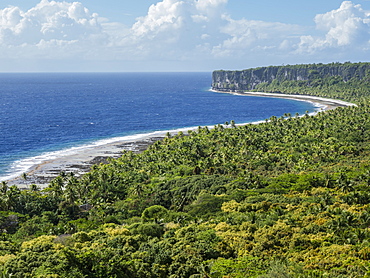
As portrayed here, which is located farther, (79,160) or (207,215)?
(79,160)

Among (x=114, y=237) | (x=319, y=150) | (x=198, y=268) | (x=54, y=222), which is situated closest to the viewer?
(x=198, y=268)

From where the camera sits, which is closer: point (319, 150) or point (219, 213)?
point (219, 213)

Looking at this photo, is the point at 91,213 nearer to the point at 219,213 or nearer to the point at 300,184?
the point at 219,213

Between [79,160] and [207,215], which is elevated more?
[207,215]

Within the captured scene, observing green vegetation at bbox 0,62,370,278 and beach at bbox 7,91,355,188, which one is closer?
green vegetation at bbox 0,62,370,278

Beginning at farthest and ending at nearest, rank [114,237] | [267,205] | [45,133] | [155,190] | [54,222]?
1. [45,133]
2. [155,190]
3. [54,222]
4. [267,205]
5. [114,237]

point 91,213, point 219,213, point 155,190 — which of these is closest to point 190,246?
point 219,213

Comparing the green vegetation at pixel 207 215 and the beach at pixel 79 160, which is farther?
the beach at pixel 79 160

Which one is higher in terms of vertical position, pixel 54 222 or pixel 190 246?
pixel 190 246
